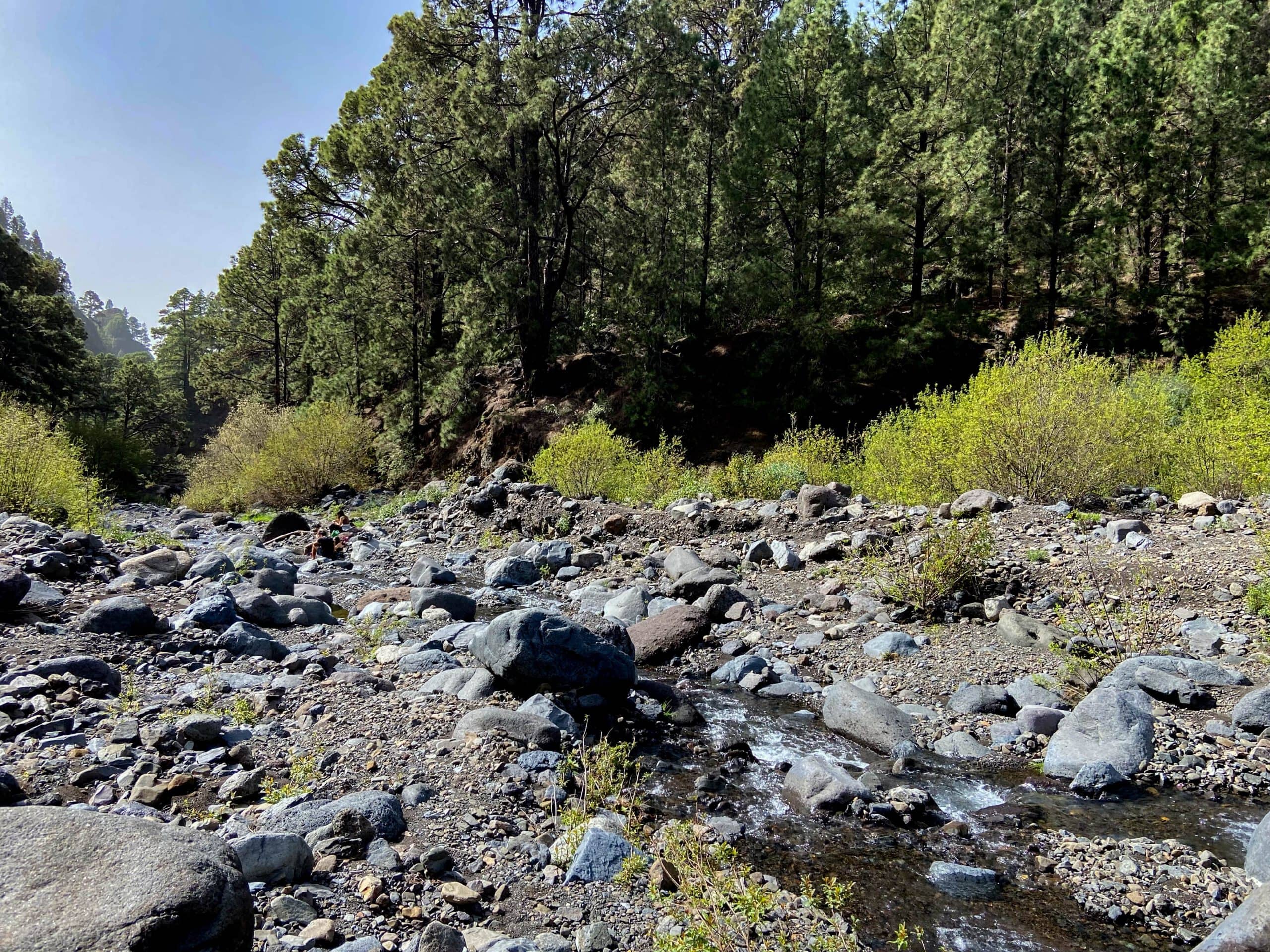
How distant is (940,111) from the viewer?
1970 centimetres

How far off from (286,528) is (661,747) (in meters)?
11.8

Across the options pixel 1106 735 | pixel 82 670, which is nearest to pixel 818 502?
pixel 1106 735

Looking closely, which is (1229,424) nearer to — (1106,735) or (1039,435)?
(1039,435)

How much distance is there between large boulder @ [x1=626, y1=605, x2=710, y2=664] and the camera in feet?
23.1

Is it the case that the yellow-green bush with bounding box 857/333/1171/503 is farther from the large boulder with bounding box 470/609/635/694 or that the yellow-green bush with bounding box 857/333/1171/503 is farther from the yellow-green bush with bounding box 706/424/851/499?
the large boulder with bounding box 470/609/635/694

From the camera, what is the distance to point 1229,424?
8.23 meters

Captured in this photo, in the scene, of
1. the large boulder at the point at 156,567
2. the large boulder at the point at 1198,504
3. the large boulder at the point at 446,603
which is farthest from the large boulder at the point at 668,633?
the large boulder at the point at 156,567

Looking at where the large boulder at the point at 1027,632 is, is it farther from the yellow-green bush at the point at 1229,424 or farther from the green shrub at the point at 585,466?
the green shrub at the point at 585,466

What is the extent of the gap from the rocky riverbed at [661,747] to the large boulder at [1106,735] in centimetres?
2

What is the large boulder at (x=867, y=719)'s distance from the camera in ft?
16.7

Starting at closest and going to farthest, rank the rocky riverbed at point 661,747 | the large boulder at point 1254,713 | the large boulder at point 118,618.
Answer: the rocky riverbed at point 661,747, the large boulder at point 1254,713, the large boulder at point 118,618

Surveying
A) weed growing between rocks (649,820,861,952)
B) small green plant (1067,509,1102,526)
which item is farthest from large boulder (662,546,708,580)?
weed growing between rocks (649,820,861,952)

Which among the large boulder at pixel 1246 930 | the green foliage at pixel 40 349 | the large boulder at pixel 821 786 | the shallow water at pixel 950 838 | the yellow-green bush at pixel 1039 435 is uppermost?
the green foliage at pixel 40 349

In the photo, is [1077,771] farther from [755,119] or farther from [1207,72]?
[1207,72]
